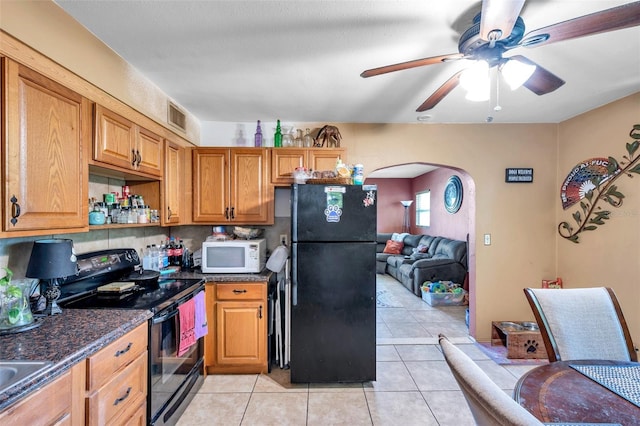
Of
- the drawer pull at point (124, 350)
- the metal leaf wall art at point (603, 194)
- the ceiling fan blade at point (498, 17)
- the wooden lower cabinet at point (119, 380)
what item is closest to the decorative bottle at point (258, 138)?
the wooden lower cabinet at point (119, 380)

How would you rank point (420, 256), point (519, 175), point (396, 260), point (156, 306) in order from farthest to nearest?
point (396, 260) < point (420, 256) < point (519, 175) < point (156, 306)

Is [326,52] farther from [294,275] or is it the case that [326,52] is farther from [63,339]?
[63,339]

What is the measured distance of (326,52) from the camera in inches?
72.4

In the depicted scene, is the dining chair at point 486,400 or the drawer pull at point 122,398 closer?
the dining chair at point 486,400

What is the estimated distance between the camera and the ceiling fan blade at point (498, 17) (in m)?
1.02

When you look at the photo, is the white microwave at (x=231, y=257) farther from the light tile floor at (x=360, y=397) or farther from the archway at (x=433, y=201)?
the archway at (x=433, y=201)

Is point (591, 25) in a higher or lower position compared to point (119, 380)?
higher

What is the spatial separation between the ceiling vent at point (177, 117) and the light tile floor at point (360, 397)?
7.51 ft

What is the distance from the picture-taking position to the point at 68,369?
1089mm

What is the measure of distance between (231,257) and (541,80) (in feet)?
8.39

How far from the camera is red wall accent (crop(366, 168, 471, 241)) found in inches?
216

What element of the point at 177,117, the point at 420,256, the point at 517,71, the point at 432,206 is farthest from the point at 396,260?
the point at 517,71

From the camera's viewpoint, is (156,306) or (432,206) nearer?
(156,306)

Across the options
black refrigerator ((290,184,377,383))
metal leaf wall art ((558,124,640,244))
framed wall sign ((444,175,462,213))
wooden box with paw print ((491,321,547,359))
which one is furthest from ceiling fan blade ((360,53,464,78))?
framed wall sign ((444,175,462,213))
